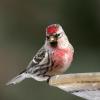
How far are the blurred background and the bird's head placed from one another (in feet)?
8.17

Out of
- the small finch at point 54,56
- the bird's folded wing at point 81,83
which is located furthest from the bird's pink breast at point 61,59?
the bird's folded wing at point 81,83

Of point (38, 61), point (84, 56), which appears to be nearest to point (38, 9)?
point (84, 56)

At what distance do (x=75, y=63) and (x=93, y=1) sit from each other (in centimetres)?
103

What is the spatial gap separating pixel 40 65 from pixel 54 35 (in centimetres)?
25

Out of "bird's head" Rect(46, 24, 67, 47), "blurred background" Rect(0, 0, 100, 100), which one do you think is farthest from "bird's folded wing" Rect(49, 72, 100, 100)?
"blurred background" Rect(0, 0, 100, 100)

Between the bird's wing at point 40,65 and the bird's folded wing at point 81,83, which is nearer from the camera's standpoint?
the bird's folded wing at point 81,83

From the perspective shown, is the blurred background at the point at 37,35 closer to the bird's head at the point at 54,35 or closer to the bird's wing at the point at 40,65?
the bird's wing at the point at 40,65

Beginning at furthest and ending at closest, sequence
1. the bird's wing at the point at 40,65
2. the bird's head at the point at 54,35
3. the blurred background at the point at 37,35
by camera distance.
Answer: the blurred background at the point at 37,35
the bird's wing at the point at 40,65
the bird's head at the point at 54,35

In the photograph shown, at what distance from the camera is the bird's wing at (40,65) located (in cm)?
418

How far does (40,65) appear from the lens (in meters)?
4.24

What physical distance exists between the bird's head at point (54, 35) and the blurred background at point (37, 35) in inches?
98.0

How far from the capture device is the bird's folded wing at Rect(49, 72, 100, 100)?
124 inches

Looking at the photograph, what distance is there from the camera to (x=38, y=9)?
7434 millimetres

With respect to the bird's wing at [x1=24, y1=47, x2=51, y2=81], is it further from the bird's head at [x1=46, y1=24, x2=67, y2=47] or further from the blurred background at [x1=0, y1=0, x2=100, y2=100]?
the blurred background at [x1=0, y1=0, x2=100, y2=100]
